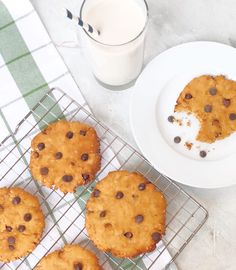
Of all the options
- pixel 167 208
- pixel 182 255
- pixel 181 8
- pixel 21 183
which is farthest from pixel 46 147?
pixel 181 8

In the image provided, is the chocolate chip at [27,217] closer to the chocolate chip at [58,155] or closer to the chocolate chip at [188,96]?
the chocolate chip at [58,155]

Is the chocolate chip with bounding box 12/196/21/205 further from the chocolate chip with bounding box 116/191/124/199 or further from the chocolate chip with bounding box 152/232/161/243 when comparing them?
the chocolate chip with bounding box 152/232/161/243

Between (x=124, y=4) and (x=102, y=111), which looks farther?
(x=102, y=111)

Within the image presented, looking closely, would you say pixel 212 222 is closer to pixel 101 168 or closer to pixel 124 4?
pixel 101 168

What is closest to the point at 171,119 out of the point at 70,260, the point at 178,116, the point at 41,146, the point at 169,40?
the point at 178,116

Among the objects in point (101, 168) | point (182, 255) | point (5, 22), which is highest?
point (5, 22)

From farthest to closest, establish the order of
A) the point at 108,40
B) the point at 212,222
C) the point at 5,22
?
the point at 5,22 → the point at 212,222 → the point at 108,40

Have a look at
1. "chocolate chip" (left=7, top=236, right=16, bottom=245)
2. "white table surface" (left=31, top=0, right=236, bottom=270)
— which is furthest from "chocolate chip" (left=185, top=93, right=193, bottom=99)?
"chocolate chip" (left=7, top=236, right=16, bottom=245)
